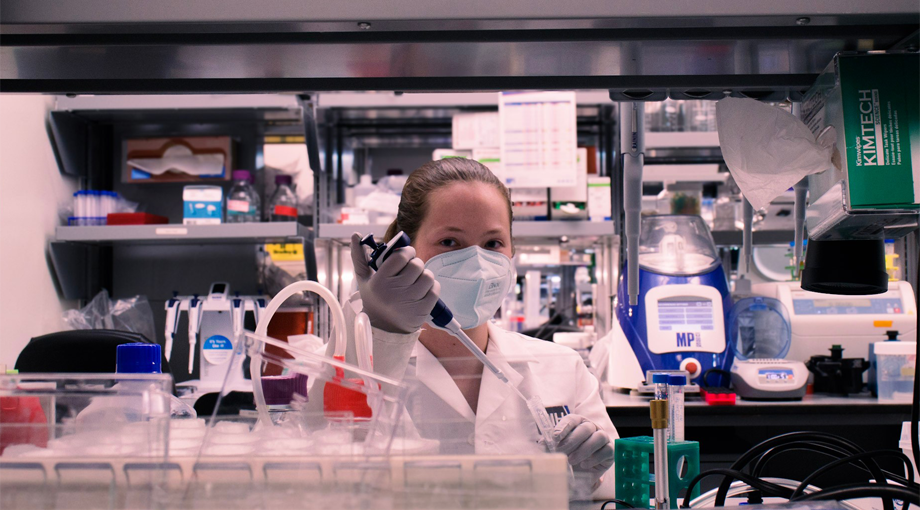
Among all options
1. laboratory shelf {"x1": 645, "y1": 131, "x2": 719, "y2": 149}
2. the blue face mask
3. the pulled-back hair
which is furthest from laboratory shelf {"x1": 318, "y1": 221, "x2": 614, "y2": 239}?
the blue face mask

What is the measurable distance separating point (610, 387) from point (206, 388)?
1.61m

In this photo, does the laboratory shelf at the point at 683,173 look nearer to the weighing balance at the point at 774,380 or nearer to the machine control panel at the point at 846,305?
the machine control panel at the point at 846,305

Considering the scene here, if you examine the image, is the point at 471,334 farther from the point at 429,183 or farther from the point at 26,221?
the point at 26,221

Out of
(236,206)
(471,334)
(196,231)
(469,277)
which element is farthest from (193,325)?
(469,277)

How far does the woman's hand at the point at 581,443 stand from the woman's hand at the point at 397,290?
236 millimetres

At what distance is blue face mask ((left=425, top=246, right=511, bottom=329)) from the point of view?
Result: 1279 millimetres

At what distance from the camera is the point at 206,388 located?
2.61 metres

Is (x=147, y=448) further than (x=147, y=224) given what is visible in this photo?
No

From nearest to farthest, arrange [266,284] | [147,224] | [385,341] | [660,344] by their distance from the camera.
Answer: [385,341]
[660,344]
[147,224]
[266,284]

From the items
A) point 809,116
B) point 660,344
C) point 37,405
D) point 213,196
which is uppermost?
point 213,196

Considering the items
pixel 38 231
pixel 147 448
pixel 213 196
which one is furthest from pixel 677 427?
pixel 38 231

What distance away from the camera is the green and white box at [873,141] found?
2.13 feet

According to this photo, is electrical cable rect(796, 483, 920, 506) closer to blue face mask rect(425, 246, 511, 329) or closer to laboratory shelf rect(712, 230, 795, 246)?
blue face mask rect(425, 246, 511, 329)

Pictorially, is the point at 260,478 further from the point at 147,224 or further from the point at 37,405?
the point at 147,224
